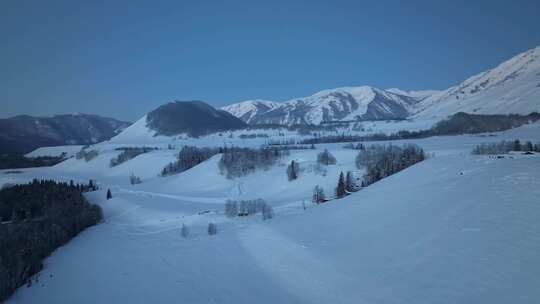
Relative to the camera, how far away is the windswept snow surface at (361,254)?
2161 centimetres

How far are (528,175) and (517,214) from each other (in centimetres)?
1218

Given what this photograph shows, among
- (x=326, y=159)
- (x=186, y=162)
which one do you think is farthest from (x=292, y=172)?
(x=186, y=162)

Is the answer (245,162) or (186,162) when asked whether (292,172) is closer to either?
(245,162)

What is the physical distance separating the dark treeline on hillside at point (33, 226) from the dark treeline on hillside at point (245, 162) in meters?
51.4

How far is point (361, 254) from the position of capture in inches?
1184

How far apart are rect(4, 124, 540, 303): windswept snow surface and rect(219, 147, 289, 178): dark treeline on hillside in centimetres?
6584

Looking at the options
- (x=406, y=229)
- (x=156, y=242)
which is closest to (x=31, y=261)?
(x=156, y=242)

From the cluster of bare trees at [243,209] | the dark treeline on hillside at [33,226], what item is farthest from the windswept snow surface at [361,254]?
the cluster of bare trees at [243,209]

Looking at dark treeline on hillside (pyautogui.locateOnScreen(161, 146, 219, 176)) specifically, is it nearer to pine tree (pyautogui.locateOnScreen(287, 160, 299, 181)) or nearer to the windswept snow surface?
pine tree (pyautogui.locateOnScreen(287, 160, 299, 181))

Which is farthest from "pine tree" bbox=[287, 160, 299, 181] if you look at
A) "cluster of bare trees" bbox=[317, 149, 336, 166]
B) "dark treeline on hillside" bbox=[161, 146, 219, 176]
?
"dark treeline on hillside" bbox=[161, 146, 219, 176]

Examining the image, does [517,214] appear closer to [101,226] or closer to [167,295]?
[167,295]

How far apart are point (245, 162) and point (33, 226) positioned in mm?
77551

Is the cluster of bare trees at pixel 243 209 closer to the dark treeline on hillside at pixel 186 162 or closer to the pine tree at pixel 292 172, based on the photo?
the pine tree at pixel 292 172

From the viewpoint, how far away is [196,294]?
27.7 meters
